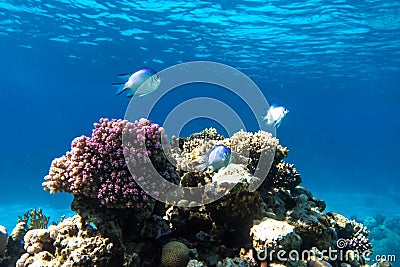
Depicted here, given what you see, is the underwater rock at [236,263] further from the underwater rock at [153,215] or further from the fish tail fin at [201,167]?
the fish tail fin at [201,167]

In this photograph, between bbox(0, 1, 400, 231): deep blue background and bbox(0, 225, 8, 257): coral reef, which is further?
bbox(0, 1, 400, 231): deep blue background

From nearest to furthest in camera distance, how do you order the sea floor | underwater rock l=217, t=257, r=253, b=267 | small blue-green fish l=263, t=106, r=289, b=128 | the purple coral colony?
1. underwater rock l=217, t=257, r=253, b=267
2. the purple coral colony
3. small blue-green fish l=263, t=106, r=289, b=128
4. the sea floor

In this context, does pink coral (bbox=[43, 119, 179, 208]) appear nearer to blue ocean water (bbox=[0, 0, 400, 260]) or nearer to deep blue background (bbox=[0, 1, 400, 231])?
blue ocean water (bbox=[0, 0, 400, 260])

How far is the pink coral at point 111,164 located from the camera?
402 cm

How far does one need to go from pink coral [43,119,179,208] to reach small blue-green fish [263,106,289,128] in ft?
7.85

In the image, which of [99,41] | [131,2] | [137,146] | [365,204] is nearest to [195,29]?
[131,2]

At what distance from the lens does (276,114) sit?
226 inches

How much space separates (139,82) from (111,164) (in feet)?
3.97

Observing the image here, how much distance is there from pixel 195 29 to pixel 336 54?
1439cm

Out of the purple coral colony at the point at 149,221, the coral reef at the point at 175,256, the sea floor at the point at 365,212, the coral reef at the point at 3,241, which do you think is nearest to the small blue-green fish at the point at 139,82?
the purple coral colony at the point at 149,221

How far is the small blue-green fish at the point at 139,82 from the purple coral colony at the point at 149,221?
47cm

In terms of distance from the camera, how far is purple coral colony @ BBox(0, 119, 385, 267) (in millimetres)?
3969

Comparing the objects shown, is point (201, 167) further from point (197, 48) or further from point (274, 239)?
point (197, 48)

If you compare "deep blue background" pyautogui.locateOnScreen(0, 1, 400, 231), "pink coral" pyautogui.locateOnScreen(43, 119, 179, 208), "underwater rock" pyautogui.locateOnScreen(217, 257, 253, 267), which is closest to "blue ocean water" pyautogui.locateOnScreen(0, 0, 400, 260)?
"deep blue background" pyautogui.locateOnScreen(0, 1, 400, 231)
